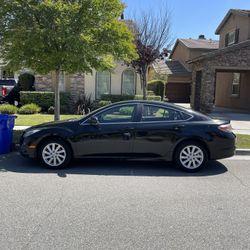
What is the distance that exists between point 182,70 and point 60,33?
86.5 ft

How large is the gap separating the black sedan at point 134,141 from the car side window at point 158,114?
0.07 m

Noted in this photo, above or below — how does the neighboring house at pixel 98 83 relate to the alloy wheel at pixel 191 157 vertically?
above

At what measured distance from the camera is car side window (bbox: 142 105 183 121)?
7.46 meters

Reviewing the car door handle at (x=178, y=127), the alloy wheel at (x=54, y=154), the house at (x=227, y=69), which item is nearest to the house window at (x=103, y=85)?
the house at (x=227, y=69)

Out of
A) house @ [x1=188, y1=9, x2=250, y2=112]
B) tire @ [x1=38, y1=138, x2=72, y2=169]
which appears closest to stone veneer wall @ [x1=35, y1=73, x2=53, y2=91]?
house @ [x1=188, y1=9, x2=250, y2=112]

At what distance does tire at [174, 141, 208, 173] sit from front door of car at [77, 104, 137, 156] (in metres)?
1.06

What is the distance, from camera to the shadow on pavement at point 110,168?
7.09 metres

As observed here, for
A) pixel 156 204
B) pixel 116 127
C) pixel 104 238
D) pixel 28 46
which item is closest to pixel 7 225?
pixel 104 238

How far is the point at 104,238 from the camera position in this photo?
157 inches

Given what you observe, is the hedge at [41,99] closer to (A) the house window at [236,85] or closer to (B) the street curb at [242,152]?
(B) the street curb at [242,152]

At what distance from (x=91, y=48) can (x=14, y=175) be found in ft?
15.5

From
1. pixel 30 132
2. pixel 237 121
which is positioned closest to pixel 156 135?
pixel 30 132

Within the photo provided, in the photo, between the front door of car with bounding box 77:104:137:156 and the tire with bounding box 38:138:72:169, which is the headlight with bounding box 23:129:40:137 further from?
the front door of car with bounding box 77:104:137:156

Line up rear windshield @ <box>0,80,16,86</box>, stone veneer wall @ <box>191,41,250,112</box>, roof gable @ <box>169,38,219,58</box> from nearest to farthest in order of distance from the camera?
stone veneer wall @ <box>191,41,250,112</box>
rear windshield @ <box>0,80,16,86</box>
roof gable @ <box>169,38,219,58</box>
